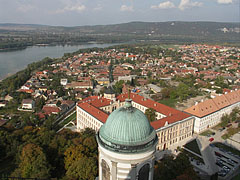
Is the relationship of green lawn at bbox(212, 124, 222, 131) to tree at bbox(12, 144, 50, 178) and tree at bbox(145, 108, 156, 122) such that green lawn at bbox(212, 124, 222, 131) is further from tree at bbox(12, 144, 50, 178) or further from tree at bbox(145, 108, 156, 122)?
tree at bbox(12, 144, 50, 178)

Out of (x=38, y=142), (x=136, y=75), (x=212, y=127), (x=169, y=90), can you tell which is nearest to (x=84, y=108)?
(x=38, y=142)

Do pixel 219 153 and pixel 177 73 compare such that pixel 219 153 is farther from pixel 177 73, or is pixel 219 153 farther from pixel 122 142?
pixel 177 73

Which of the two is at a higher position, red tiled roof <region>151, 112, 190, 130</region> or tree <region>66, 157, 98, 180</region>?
red tiled roof <region>151, 112, 190, 130</region>

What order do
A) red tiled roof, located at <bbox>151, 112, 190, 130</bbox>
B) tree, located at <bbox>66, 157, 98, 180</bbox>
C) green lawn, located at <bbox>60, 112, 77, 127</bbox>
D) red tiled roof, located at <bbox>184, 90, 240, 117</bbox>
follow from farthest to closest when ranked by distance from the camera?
green lawn, located at <bbox>60, 112, 77, 127</bbox>
red tiled roof, located at <bbox>184, 90, 240, 117</bbox>
red tiled roof, located at <bbox>151, 112, 190, 130</bbox>
tree, located at <bbox>66, 157, 98, 180</bbox>

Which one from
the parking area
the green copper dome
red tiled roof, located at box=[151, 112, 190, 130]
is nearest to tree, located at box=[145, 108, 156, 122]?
red tiled roof, located at box=[151, 112, 190, 130]

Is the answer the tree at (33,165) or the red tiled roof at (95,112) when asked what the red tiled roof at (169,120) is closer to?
the red tiled roof at (95,112)

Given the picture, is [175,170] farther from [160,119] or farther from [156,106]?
[156,106]
